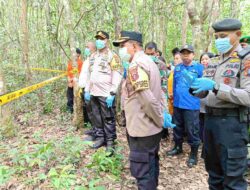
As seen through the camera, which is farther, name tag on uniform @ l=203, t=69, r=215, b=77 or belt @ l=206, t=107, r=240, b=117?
name tag on uniform @ l=203, t=69, r=215, b=77

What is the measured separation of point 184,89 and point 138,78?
2027 mm

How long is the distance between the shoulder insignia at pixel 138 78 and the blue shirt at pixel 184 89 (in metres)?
1.80

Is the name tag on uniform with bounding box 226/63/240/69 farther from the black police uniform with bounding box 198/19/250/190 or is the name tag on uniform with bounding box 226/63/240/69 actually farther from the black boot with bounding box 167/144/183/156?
the black boot with bounding box 167/144/183/156

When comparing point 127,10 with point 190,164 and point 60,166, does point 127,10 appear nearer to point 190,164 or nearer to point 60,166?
point 190,164

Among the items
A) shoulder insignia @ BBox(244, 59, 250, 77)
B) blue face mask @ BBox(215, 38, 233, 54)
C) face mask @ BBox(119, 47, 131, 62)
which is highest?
blue face mask @ BBox(215, 38, 233, 54)

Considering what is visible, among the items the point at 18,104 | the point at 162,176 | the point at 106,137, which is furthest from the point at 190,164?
the point at 18,104

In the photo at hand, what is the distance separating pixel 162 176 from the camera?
4.21m

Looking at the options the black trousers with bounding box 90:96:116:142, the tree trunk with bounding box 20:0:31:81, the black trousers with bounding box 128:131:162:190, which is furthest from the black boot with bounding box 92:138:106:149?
the tree trunk with bounding box 20:0:31:81

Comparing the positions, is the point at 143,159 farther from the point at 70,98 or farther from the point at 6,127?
the point at 70,98

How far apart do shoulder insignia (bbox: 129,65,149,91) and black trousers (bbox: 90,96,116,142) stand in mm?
1804

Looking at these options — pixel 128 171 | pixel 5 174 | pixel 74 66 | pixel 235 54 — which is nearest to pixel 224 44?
pixel 235 54

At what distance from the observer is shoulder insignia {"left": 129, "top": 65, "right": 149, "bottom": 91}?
2844mm

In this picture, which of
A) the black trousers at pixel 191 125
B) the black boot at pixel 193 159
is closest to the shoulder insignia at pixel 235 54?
the black trousers at pixel 191 125

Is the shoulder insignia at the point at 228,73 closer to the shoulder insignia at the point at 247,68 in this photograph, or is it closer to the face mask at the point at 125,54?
the shoulder insignia at the point at 247,68
